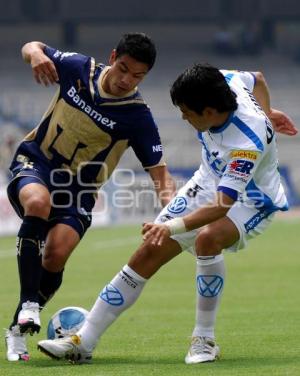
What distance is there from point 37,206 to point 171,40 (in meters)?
43.2

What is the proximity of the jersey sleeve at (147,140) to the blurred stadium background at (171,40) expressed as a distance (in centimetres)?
3206

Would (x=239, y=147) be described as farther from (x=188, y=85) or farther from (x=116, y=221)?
(x=116, y=221)

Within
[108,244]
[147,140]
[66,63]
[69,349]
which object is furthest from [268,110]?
[108,244]

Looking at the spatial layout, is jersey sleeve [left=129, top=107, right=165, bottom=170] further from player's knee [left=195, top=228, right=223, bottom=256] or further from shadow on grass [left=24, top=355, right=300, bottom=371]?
shadow on grass [left=24, top=355, right=300, bottom=371]

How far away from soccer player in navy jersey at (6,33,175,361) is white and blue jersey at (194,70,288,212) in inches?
23.7

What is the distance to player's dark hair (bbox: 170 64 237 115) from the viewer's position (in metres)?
7.52

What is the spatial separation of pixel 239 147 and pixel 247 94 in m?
0.58

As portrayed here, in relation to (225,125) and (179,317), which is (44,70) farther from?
(179,317)

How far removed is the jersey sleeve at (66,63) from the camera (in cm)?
884

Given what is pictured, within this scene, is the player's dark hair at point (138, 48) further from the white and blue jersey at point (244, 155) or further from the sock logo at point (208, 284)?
the sock logo at point (208, 284)

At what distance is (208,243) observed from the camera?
7.99 m

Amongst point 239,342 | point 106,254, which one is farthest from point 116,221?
point 239,342

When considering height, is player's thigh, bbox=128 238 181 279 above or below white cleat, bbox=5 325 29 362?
above

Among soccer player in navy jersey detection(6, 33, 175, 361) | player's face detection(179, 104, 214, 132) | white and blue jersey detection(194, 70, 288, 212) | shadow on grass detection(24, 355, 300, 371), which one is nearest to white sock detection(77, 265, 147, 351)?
shadow on grass detection(24, 355, 300, 371)
